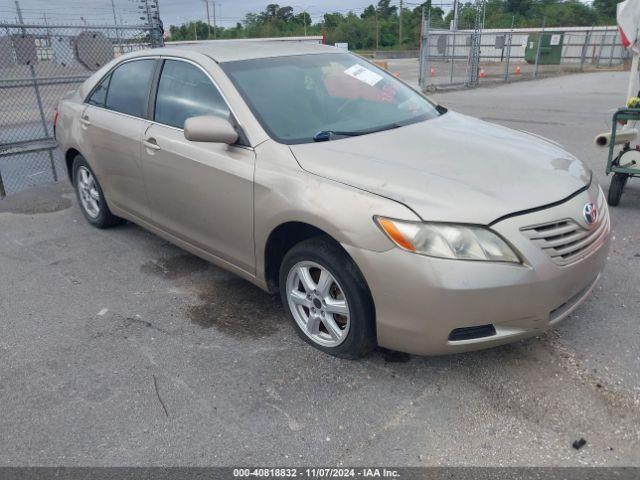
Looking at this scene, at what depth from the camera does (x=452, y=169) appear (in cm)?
292

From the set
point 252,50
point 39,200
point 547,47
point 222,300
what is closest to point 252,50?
point 252,50

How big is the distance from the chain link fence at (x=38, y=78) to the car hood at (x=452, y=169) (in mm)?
5388

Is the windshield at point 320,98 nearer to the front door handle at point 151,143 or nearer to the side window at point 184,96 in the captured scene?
the side window at point 184,96

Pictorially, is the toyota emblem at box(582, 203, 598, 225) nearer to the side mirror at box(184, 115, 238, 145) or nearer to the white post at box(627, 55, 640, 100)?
the side mirror at box(184, 115, 238, 145)

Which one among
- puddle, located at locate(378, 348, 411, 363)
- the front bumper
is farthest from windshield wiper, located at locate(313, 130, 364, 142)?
puddle, located at locate(378, 348, 411, 363)

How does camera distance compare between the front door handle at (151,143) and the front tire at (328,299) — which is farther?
the front door handle at (151,143)

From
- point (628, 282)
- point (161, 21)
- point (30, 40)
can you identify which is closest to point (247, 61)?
point (628, 282)

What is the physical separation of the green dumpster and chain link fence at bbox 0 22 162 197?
26.2m

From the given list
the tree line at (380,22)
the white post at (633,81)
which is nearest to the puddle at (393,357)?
the white post at (633,81)

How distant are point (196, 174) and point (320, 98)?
0.97 meters

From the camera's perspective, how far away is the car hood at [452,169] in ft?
8.66

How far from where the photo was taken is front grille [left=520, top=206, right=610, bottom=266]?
103 inches

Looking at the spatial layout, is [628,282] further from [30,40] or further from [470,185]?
[30,40]

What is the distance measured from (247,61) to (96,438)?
8.31 ft
